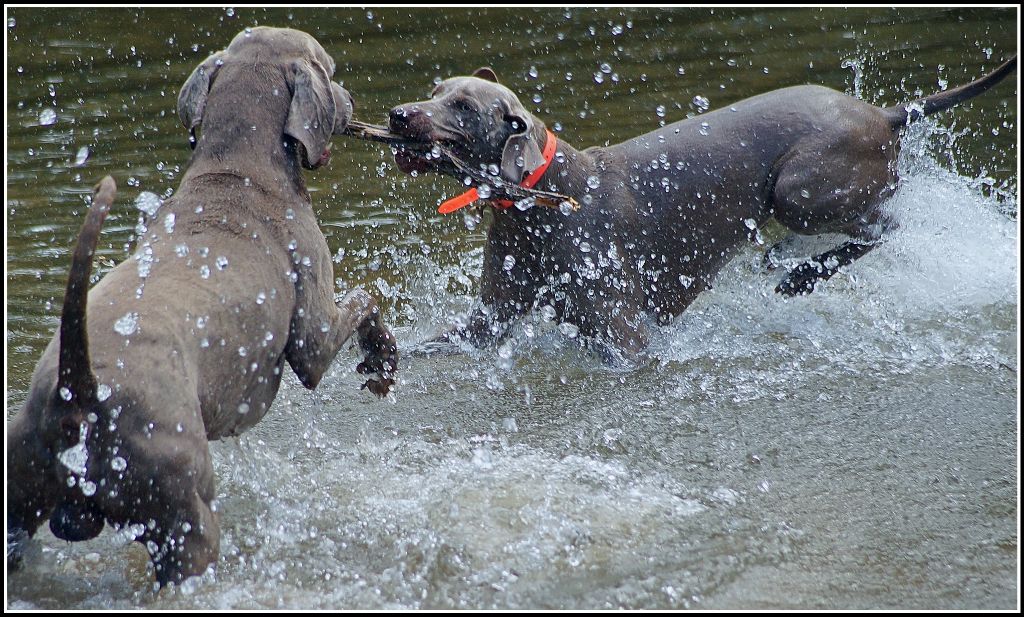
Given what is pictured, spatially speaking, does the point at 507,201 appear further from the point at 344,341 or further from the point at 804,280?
the point at 804,280

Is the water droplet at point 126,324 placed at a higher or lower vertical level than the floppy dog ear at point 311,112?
lower

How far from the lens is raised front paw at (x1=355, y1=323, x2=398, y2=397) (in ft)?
16.2

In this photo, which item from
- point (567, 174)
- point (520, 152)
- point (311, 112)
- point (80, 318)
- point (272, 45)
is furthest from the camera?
point (567, 174)

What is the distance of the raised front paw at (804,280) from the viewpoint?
6.25 m

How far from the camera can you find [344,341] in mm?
4520

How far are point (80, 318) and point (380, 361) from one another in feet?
6.55

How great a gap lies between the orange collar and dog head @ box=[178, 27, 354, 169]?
0.90m

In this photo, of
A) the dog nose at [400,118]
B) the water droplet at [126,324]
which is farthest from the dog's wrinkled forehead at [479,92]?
the water droplet at [126,324]

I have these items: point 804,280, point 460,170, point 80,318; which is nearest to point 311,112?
point 460,170

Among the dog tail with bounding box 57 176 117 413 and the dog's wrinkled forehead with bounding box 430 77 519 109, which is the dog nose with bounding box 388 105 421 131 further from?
the dog tail with bounding box 57 176 117 413

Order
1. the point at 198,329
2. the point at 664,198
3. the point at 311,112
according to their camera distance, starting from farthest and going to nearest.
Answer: the point at 664,198
the point at 311,112
the point at 198,329

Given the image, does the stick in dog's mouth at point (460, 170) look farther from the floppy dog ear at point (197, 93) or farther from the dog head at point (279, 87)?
the floppy dog ear at point (197, 93)

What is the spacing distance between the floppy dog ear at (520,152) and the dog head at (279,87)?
38.5 inches

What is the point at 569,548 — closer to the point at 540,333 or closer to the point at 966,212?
the point at 540,333
